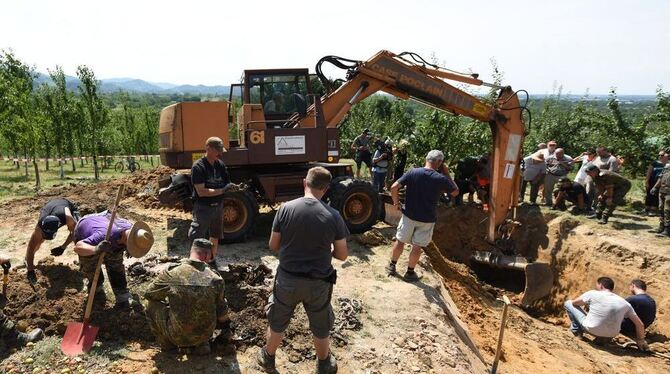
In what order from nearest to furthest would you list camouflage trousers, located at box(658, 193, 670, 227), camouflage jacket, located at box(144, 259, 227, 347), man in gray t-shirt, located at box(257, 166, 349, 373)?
1. man in gray t-shirt, located at box(257, 166, 349, 373)
2. camouflage jacket, located at box(144, 259, 227, 347)
3. camouflage trousers, located at box(658, 193, 670, 227)

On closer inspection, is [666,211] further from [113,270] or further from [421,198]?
[113,270]

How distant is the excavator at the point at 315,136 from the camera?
7484mm

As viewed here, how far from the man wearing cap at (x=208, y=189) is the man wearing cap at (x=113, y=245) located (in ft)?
3.59

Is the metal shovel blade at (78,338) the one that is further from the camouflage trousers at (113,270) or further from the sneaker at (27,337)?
the camouflage trousers at (113,270)

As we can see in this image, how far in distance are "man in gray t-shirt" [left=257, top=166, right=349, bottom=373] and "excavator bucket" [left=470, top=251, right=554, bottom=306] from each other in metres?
5.98

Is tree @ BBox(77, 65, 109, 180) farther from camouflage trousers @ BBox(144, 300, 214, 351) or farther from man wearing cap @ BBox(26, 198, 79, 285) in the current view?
camouflage trousers @ BBox(144, 300, 214, 351)

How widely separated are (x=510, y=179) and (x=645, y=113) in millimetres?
6533

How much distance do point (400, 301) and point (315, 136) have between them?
3298 mm

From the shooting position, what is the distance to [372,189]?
8031mm

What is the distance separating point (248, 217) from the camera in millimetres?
7559

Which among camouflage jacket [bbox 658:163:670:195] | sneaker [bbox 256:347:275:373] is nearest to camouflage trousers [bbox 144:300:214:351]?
sneaker [bbox 256:347:275:373]

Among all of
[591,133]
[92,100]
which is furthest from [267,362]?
[92,100]

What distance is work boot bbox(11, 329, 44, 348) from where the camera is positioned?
438 centimetres

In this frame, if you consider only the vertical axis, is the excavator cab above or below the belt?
above
